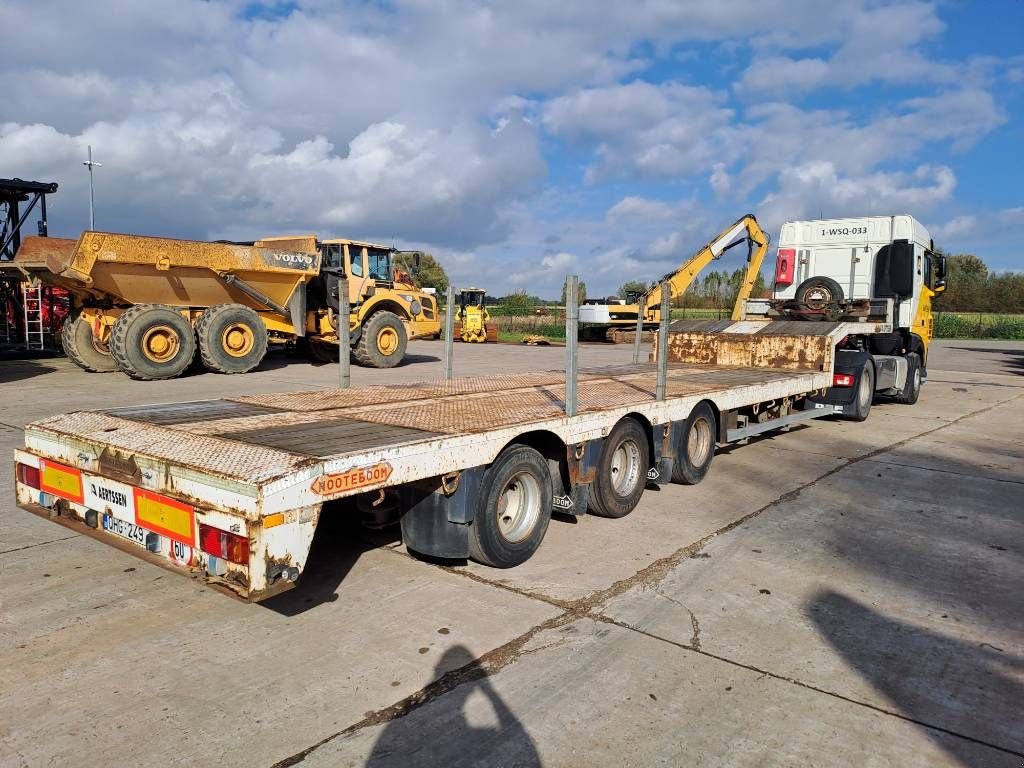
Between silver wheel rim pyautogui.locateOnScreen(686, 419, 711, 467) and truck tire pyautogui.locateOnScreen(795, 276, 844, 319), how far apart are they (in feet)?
19.1

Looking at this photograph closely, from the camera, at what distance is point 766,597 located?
4.59 metres

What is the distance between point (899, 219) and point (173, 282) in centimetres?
1365

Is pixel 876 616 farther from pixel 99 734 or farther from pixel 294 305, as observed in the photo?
pixel 294 305

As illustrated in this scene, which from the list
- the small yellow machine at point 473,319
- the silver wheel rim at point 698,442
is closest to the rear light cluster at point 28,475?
the silver wheel rim at point 698,442

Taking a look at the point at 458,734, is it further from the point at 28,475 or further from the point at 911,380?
the point at 911,380

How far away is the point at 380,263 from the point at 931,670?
16.8m

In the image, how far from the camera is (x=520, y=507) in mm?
5086

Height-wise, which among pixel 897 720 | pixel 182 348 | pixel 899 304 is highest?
pixel 899 304

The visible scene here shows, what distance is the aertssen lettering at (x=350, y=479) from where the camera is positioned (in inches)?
137

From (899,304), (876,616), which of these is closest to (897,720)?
(876,616)

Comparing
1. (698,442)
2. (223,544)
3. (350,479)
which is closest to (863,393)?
(698,442)

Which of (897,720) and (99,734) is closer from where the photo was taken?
(99,734)

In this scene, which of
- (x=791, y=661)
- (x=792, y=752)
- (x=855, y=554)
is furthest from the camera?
(x=855, y=554)

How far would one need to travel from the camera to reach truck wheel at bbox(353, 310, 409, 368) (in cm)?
1855
